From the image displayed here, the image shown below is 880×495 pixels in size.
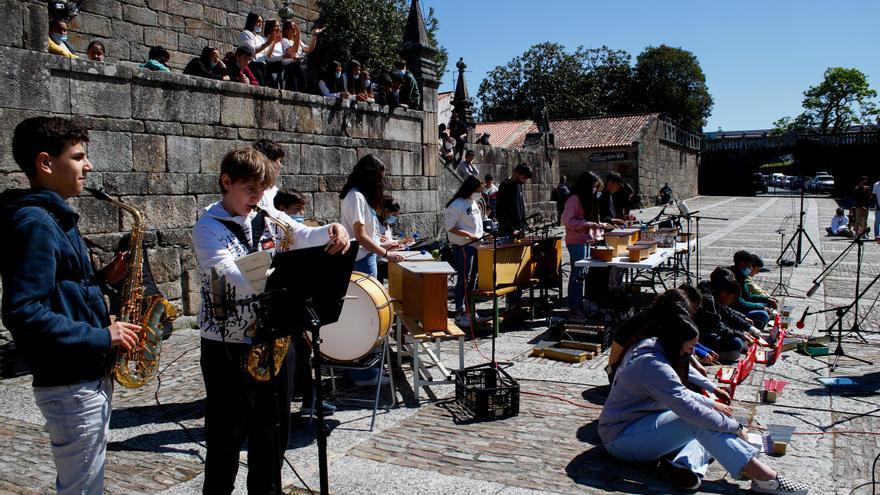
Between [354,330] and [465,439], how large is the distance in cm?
111

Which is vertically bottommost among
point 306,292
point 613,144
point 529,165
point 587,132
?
point 306,292

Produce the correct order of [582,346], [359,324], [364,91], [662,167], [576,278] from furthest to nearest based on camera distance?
[662,167] < [364,91] < [576,278] < [582,346] < [359,324]

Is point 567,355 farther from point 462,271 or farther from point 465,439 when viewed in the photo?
point 465,439

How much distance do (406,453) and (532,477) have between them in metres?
0.85

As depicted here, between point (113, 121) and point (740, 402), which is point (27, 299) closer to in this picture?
point (740, 402)

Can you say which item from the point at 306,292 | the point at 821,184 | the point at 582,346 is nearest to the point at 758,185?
the point at 821,184

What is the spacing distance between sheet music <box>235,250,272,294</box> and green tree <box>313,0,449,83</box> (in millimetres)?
12134

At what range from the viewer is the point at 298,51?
11.1 m

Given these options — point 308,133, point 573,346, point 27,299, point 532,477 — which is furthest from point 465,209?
point 27,299

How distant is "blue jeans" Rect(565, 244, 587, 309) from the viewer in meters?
8.66

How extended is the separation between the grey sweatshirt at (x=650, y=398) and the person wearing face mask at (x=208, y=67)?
714 centimetres

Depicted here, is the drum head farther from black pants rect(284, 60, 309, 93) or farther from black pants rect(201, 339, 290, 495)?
black pants rect(284, 60, 309, 93)

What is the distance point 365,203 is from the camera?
5.54m

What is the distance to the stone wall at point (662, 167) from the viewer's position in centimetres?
3569
